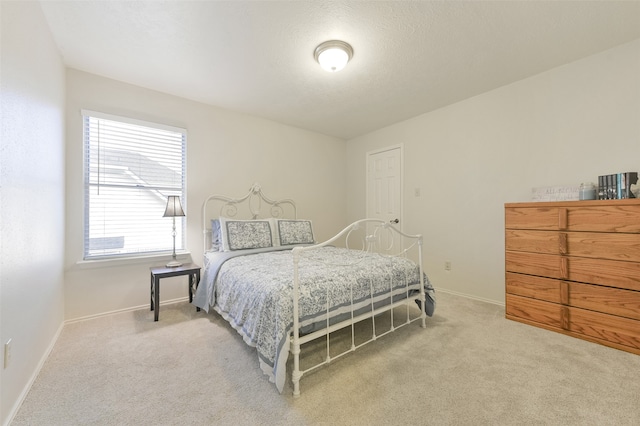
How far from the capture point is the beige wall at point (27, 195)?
1366 millimetres

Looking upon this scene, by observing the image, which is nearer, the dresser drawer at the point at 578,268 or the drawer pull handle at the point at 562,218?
the dresser drawer at the point at 578,268

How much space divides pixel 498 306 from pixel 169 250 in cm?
395

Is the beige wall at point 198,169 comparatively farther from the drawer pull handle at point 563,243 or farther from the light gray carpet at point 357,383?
the drawer pull handle at point 563,243

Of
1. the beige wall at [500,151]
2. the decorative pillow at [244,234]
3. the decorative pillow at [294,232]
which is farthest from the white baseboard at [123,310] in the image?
the beige wall at [500,151]

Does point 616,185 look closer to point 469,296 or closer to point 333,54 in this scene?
point 469,296

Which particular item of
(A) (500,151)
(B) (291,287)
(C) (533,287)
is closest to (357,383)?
(B) (291,287)

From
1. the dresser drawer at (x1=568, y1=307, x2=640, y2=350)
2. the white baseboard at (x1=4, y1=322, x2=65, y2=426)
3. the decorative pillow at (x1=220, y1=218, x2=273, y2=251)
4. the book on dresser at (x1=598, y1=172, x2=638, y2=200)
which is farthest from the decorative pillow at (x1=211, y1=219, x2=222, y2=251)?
the book on dresser at (x1=598, y1=172, x2=638, y2=200)

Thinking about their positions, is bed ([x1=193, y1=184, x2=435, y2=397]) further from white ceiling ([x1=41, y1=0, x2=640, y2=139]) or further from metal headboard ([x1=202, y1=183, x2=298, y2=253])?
white ceiling ([x1=41, y1=0, x2=640, y2=139])

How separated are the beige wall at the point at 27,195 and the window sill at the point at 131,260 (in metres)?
0.39

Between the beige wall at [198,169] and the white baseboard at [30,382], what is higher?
the beige wall at [198,169]

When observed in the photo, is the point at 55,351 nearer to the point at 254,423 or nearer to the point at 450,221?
the point at 254,423

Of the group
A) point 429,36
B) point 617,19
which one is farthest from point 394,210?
point 617,19

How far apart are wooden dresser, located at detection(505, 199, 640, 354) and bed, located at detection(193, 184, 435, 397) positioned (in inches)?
37.6

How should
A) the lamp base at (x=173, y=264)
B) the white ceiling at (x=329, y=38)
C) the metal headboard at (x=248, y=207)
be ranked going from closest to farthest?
the white ceiling at (x=329, y=38)
the lamp base at (x=173, y=264)
the metal headboard at (x=248, y=207)
